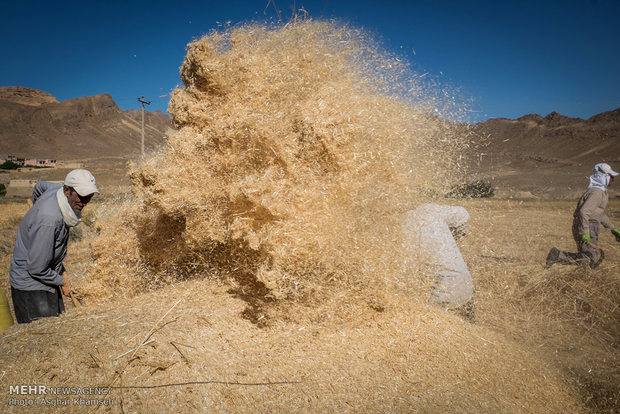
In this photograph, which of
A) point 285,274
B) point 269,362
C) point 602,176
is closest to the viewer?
point 269,362

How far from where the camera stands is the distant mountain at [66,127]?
7550 cm

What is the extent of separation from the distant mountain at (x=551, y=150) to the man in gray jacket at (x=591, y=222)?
87.6ft

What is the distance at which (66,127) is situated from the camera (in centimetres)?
9044

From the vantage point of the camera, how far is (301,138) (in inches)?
114

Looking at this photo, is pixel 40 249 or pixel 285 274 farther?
pixel 40 249

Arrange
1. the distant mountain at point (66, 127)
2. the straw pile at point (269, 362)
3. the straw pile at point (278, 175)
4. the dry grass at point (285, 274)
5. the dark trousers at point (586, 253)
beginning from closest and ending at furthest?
the straw pile at point (269, 362) → the dry grass at point (285, 274) → the straw pile at point (278, 175) → the dark trousers at point (586, 253) → the distant mountain at point (66, 127)

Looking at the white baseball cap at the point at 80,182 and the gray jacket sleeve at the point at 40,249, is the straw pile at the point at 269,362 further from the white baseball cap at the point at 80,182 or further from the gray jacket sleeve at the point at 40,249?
the white baseball cap at the point at 80,182

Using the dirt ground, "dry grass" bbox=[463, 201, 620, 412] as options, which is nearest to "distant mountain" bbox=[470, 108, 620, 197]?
"dry grass" bbox=[463, 201, 620, 412]

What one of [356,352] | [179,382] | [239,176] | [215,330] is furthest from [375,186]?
[179,382]

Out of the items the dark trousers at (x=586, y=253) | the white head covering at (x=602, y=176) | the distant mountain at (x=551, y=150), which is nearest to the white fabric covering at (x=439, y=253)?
the dark trousers at (x=586, y=253)

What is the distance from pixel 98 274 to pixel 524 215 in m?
13.9

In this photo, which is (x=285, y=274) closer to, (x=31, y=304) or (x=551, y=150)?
(x=31, y=304)

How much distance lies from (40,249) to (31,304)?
48 cm

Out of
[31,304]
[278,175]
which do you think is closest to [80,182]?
[31,304]
